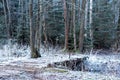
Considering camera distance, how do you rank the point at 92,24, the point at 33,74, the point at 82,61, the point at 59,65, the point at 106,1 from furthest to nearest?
1. the point at 106,1
2. the point at 92,24
3. the point at 82,61
4. the point at 59,65
5. the point at 33,74

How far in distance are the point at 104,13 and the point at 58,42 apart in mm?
4790

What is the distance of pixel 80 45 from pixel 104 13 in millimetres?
6710

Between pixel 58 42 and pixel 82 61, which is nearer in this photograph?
pixel 82 61

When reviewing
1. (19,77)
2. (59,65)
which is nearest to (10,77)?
(19,77)

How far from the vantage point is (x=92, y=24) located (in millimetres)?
17531

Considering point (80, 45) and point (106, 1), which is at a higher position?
point (106, 1)

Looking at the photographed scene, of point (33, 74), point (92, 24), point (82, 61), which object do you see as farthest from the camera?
point (92, 24)

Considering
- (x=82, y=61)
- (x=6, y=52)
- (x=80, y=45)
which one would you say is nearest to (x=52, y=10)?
(x=80, y=45)

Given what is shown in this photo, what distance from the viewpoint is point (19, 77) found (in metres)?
5.30

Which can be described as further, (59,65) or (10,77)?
(59,65)

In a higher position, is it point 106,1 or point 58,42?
point 106,1

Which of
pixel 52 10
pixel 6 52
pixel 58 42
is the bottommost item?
pixel 58 42

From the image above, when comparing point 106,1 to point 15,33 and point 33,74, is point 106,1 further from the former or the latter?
point 33,74

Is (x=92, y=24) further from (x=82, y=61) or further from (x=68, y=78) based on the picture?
(x=68, y=78)
